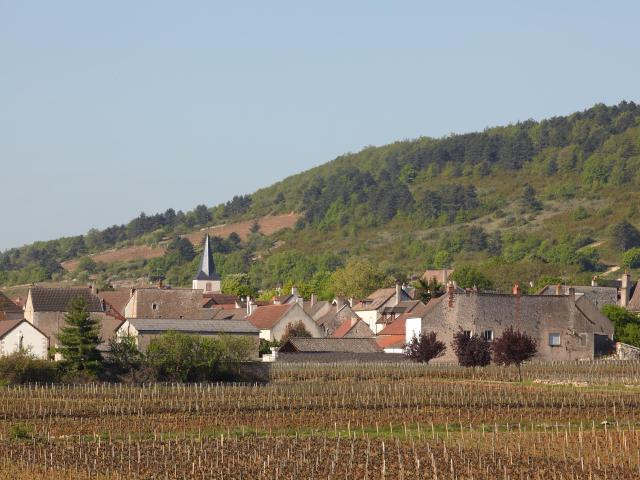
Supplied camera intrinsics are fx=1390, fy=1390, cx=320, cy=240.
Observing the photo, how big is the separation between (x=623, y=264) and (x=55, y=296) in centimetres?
11451

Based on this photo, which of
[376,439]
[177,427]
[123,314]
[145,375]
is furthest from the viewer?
[123,314]

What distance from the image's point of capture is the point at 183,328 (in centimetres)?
8875

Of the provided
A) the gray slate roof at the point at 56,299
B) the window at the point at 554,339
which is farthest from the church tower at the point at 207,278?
the window at the point at 554,339

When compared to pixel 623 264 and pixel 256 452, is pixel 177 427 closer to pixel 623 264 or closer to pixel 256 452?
pixel 256 452

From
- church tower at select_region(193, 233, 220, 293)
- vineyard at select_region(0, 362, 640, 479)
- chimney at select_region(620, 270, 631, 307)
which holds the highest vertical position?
church tower at select_region(193, 233, 220, 293)

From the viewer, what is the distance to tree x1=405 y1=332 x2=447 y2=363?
8488cm

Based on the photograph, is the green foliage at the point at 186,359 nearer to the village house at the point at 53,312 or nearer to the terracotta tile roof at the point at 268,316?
the village house at the point at 53,312

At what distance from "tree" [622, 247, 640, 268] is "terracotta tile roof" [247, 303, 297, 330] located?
316 feet

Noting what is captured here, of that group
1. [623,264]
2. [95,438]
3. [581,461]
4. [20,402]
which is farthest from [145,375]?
[623,264]

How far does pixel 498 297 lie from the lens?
89.3 m

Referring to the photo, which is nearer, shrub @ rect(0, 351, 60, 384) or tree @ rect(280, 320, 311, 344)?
shrub @ rect(0, 351, 60, 384)

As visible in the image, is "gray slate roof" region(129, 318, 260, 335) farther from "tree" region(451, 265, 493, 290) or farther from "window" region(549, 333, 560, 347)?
"tree" region(451, 265, 493, 290)

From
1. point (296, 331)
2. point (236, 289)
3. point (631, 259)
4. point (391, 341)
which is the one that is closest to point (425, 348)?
point (391, 341)

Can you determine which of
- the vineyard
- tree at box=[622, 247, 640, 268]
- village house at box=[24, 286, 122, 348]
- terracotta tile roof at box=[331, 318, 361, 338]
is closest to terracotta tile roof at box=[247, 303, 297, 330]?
terracotta tile roof at box=[331, 318, 361, 338]
